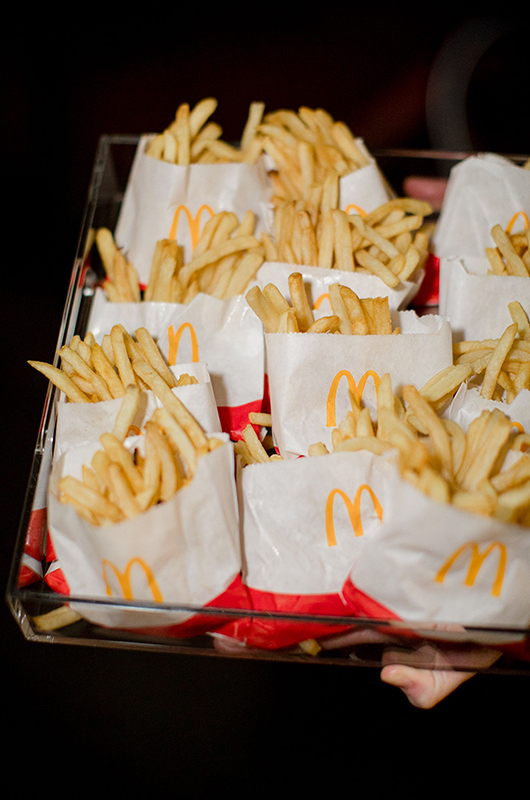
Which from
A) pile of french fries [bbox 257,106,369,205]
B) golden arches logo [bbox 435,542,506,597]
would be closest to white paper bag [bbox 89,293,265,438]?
pile of french fries [bbox 257,106,369,205]

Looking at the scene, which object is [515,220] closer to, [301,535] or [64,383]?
[301,535]

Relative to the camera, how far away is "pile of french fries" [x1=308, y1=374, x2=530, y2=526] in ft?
3.36

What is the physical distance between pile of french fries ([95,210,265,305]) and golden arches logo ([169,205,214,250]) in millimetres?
40

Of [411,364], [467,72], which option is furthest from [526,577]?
[467,72]

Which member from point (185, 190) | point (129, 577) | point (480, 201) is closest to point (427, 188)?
point (480, 201)

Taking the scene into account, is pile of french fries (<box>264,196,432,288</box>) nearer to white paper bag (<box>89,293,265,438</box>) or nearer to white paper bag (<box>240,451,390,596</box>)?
white paper bag (<box>89,293,265,438</box>)

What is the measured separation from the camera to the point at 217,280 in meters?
1.61

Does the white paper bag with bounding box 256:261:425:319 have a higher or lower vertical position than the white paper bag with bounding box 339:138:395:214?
lower

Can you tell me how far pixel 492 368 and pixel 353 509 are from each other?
0.42 m

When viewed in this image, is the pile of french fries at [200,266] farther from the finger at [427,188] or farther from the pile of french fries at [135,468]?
the finger at [427,188]

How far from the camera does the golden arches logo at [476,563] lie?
1.06 metres

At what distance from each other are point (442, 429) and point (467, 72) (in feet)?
9.73

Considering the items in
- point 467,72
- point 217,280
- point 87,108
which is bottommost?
point 217,280

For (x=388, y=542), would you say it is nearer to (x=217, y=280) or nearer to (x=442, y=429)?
(x=442, y=429)
